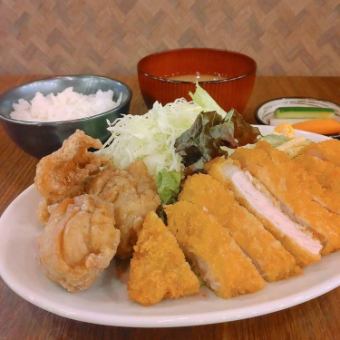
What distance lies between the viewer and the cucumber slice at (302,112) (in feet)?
8.22

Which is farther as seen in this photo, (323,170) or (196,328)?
(323,170)

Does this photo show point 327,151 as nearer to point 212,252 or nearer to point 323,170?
point 323,170

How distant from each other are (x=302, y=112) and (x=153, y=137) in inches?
41.8

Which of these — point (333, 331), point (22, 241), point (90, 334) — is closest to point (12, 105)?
point (22, 241)

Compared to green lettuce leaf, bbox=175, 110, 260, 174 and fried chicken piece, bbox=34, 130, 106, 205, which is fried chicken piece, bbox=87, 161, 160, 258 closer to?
fried chicken piece, bbox=34, 130, 106, 205

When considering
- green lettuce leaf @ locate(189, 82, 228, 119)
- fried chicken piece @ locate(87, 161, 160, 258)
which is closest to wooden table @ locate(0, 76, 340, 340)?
fried chicken piece @ locate(87, 161, 160, 258)

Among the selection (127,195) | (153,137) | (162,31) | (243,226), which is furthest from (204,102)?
(162,31)

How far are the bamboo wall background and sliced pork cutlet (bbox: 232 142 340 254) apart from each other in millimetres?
2638

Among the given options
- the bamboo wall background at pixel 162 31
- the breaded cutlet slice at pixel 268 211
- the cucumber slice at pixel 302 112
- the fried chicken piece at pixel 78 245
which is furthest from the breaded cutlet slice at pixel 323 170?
the bamboo wall background at pixel 162 31

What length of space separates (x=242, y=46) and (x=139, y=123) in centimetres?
245

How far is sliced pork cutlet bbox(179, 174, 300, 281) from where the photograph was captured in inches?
50.9

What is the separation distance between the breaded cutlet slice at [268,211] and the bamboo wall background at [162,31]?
8.78 ft

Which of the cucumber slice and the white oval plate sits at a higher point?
the white oval plate

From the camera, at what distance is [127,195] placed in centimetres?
149
